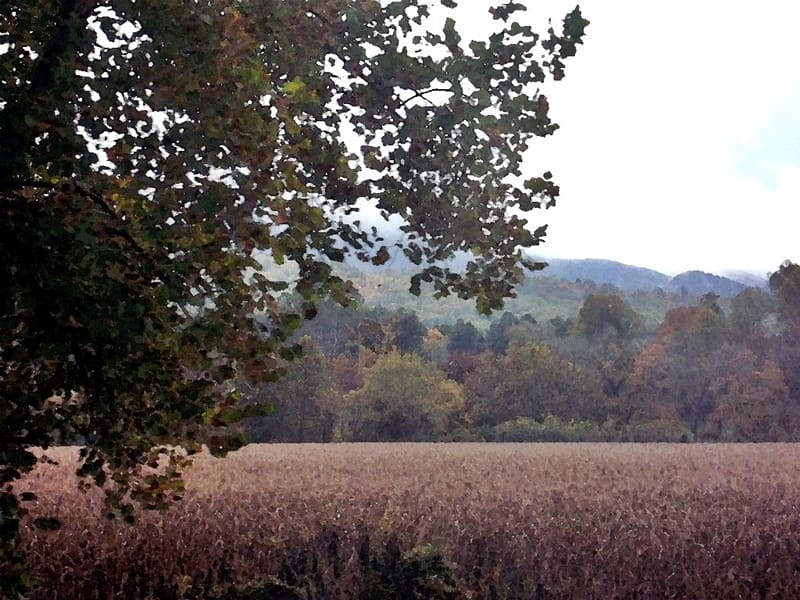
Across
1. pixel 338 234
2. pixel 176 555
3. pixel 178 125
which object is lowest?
pixel 176 555

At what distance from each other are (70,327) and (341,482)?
452 inches

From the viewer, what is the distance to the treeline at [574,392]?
61469mm

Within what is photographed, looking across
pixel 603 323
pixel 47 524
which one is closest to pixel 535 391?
pixel 603 323

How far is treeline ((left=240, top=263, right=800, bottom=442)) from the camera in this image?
6147cm

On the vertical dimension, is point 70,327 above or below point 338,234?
below

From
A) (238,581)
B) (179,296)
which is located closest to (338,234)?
(179,296)

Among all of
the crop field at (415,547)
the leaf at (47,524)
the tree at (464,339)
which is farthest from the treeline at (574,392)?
the leaf at (47,524)

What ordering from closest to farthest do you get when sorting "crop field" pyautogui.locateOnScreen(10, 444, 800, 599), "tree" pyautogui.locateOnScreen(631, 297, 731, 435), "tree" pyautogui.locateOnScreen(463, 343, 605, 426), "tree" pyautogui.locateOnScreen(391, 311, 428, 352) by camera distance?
"crop field" pyautogui.locateOnScreen(10, 444, 800, 599) → "tree" pyautogui.locateOnScreen(463, 343, 605, 426) → "tree" pyautogui.locateOnScreen(631, 297, 731, 435) → "tree" pyautogui.locateOnScreen(391, 311, 428, 352)

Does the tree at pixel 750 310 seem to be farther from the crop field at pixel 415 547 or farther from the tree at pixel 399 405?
the crop field at pixel 415 547

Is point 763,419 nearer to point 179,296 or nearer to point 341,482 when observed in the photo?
point 341,482

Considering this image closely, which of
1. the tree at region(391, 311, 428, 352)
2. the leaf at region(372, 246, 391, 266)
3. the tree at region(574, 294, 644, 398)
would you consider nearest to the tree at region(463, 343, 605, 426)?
the tree at region(574, 294, 644, 398)

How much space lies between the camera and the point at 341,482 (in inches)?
598

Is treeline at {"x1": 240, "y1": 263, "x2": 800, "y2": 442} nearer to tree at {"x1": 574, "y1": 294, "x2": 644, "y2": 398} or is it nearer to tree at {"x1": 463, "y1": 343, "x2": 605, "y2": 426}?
tree at {"x1": 463, "y1": 343, "x2": 605, "y2": 426}

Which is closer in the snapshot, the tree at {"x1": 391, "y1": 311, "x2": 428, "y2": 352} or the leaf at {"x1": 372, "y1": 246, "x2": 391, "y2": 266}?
the leaf at {"x1": 372, "y1": 246, "x2": 391, "y2": 266}
